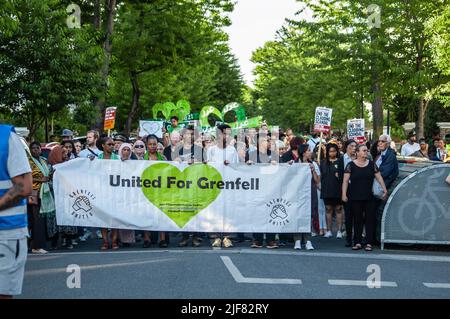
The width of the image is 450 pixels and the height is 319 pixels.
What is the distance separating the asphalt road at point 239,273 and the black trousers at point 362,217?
389 millimetres

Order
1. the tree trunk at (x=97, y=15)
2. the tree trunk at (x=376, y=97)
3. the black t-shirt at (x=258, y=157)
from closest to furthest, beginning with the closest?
the black t-shirt at (x=258, y=157) < the tree trunk at (x=376, y=97) < the tree trunk at (x=97, y=15)

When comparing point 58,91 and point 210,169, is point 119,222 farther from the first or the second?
point 58,91

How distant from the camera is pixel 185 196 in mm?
13016

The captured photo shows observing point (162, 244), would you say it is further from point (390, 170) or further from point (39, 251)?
point (390, 170)

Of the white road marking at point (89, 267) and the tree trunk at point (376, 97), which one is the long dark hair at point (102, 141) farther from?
the tree trunk at point (376, 97)

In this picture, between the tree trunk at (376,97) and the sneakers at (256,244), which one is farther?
the tree trunk at (376,97)

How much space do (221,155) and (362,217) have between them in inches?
101

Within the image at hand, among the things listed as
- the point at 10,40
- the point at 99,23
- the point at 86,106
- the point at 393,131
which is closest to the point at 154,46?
the point at 99,23

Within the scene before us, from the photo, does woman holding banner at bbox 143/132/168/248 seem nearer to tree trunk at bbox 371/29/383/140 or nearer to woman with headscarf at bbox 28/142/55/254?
woman with headscarf at bbox 28/142/55/254

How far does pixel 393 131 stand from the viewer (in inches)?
2628

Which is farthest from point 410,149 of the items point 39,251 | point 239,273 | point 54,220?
point 239,273

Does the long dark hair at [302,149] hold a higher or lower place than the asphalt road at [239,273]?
higher

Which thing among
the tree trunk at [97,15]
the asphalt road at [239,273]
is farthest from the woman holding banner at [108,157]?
the tree trunk at [97,15]

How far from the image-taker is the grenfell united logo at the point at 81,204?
13109 millimetres
